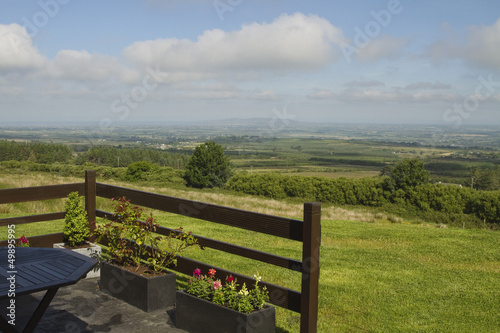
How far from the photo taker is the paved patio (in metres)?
3.45

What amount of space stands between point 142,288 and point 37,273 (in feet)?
5.18

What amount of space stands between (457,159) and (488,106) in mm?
48333

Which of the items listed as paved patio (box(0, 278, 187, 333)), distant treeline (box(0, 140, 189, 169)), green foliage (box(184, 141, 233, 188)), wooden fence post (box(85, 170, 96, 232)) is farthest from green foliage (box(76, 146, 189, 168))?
paved patio (box(0, 278, 187, 333))

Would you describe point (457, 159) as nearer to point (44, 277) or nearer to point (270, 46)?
point (270, 46)

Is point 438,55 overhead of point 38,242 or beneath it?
overhead

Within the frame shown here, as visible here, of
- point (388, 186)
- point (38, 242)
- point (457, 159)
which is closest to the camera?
point (38, 242)

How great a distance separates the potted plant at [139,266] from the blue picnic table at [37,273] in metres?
1.14

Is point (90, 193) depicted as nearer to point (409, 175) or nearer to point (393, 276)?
point (393, 276)

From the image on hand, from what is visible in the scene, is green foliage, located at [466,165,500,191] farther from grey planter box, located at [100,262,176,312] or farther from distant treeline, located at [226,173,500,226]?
grey planter box, located at [100,262,176,312]

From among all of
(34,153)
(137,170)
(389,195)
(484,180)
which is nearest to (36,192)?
(34,153)

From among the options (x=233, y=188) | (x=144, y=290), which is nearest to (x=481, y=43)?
(x=144, y=290)

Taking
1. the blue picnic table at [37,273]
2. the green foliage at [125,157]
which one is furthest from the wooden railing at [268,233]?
the green foliage at [125,157]

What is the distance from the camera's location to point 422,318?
179 inches

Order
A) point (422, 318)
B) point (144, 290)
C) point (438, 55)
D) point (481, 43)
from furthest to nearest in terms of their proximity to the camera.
→ point (438, 55)
point (481, 43)
point (422, 318)
point (144, 290)
